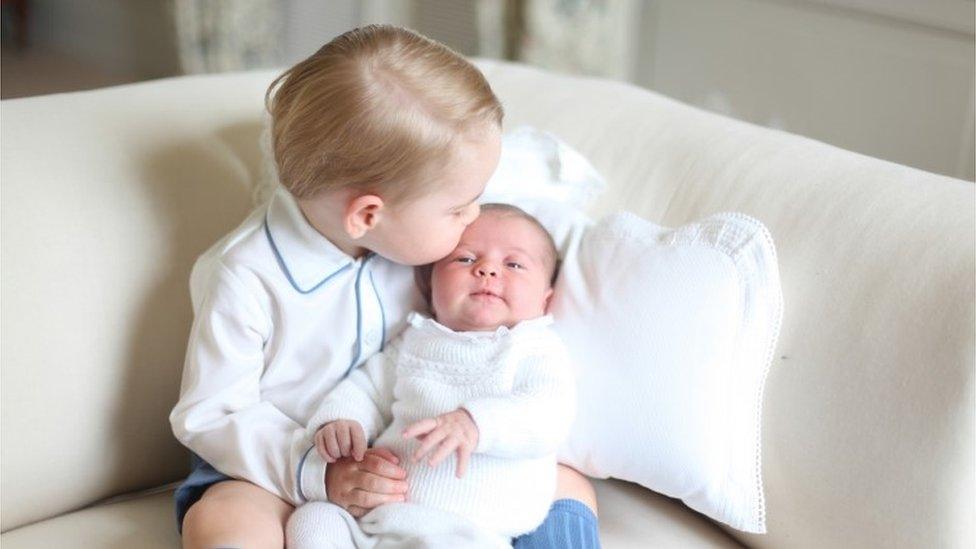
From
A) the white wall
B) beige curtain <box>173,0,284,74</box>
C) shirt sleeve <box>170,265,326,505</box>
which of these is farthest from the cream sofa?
beige curtain <box>173,0,284,74</box>

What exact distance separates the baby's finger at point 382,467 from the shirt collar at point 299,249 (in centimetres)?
22

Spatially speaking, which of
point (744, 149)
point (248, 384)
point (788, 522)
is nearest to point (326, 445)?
point (248, 384)

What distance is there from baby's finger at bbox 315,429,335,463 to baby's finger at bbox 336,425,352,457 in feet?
0.05

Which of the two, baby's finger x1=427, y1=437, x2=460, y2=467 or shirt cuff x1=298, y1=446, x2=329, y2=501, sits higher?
baby's finger x1=427, y1=437, x2=460, y2=467

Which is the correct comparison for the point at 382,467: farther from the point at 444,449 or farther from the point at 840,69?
the point at 840,69

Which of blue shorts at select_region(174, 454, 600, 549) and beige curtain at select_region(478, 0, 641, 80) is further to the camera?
beige curtain at select_region(478, 0, 641, 80)

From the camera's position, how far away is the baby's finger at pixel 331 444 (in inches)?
46.8

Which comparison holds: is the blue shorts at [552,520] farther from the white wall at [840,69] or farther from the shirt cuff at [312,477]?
the white wall at [840,69]

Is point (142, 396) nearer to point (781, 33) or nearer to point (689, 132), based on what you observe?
point (689, 132)

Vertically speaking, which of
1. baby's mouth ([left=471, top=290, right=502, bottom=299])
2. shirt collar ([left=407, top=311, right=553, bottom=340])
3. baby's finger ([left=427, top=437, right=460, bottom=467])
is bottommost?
baby's finger ([left=427, top=437, right=460, bottom=467])

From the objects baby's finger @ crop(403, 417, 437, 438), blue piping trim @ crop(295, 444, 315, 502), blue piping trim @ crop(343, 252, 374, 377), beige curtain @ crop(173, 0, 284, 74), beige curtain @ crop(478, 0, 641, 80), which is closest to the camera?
baby's finger @ crop(403, 417, 437, 438)

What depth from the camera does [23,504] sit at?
1330mm

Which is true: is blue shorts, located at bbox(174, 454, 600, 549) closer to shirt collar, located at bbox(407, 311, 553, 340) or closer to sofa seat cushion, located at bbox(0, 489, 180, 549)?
sofa seat cushion, located at bbox(0, 489, 180, 549)

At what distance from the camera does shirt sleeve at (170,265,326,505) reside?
1.24 metres
